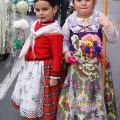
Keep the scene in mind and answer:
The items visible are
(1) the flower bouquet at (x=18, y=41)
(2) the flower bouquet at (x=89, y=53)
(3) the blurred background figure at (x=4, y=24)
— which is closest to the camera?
(2) the flower bouquet at (x=89, y=53)

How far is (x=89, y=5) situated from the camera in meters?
2.68

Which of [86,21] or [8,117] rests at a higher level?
[86,21]

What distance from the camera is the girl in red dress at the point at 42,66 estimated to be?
2793 mm

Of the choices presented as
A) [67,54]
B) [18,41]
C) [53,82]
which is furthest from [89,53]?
[18,41]

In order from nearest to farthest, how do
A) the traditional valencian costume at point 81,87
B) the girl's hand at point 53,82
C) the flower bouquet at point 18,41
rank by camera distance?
the traditional valencian costume at point 81,87 < the girl's hand at point 53,82 < the flower bouquet at point 18,41

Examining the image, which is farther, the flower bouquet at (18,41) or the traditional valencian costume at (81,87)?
the flower bouquet at (18,41)

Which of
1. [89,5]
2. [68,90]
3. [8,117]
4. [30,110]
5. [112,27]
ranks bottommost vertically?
[8,117]

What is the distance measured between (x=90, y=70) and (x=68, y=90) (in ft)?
1.11

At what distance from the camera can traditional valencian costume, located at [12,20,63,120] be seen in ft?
9.19

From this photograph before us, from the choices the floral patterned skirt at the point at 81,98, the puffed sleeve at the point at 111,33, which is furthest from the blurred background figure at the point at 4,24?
the puffed sleeve at the point at 111,33

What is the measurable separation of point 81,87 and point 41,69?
427 mm

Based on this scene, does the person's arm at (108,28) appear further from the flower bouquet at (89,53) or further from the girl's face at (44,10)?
the girl's face at (44,10)

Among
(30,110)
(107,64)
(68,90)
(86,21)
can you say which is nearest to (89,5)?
(86,21)

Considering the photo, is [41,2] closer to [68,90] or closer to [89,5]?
[89,5]
